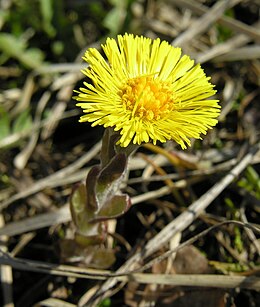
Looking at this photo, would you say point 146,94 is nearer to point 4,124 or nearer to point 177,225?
point 177,225

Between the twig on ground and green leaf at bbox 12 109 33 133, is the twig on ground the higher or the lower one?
the lower one

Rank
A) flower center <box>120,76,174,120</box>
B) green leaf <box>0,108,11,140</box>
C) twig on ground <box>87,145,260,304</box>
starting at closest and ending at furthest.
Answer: flower center <box>120,76,174,120</box> < twig on ground <box>87,145,260,304</box> < green leaf <box>0,108,11,140</box>

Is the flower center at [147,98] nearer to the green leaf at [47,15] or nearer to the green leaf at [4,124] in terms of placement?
the green leaf at [4,124]

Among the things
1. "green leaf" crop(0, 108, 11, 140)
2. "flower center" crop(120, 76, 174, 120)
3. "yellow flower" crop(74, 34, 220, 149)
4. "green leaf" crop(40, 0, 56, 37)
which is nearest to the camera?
"yellow flower" crop(74, 34, 220, 149)

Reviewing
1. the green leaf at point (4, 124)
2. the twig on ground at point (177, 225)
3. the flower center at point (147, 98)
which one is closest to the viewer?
the flower center at point (147, 98)

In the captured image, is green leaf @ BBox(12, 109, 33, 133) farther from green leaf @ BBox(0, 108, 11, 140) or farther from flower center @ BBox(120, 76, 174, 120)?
flower center @ BBox(120, 76, 174, 120)

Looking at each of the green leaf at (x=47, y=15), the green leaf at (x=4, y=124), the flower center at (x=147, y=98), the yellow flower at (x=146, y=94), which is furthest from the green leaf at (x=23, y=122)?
the flower center at (x=147, y=98)

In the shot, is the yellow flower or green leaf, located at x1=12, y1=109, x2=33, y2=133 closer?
the yellow flower

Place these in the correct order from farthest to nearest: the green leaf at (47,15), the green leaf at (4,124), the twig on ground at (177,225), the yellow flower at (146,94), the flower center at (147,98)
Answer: the green leaf at (47,15) → the green leaf at (4,124) → the twig on ground at (177,225) → the flower center at (147,98) → the yellow flower at (146,94)

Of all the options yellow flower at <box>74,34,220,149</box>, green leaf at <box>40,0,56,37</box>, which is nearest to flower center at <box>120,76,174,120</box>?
yellow flower at <box>74,34,220,149</box>

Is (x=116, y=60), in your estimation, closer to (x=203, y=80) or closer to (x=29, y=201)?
(x=203, y=80)
